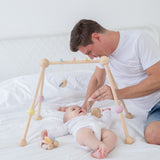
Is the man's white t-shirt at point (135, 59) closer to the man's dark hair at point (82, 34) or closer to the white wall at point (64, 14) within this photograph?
the man's dark hair at point (82, 34)

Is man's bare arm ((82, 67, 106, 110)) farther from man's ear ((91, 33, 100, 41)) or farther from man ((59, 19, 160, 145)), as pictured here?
man's ear ((91, 33, 100, 41))

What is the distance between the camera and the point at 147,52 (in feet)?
4.23

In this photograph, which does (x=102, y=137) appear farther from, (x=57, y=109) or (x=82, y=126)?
(x=57, y=109)

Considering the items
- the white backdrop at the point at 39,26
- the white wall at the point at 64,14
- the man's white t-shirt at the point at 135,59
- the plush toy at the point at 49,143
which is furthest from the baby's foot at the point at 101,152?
the white wall at the point at 64,14

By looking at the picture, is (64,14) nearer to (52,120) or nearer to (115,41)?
(115,41)

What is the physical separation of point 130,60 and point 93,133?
496 mm

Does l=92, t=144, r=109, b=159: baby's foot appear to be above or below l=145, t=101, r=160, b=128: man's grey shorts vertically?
below

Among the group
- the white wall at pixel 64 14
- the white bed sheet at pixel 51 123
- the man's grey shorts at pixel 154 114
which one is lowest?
the white bed sheet at pixel 51 123

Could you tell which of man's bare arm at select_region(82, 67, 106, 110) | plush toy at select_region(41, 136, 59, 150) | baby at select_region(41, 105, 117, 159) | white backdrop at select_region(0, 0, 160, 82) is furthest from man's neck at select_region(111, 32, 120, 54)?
white backdrop at select_region(0, 0, 160, 82)

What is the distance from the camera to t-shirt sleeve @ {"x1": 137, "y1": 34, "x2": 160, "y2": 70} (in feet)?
4.18

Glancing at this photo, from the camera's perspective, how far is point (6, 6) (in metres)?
2.24

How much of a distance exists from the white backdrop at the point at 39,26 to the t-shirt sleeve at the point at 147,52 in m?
1.08

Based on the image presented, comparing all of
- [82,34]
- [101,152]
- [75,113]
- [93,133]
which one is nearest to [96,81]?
[75,113]

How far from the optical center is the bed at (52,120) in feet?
3.46
